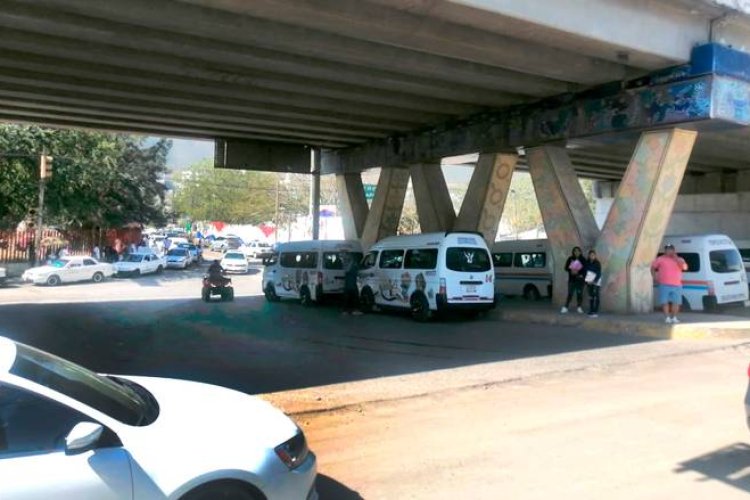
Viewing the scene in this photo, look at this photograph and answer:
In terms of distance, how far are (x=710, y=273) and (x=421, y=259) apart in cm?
737

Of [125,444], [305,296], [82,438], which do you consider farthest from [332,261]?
[82,438]

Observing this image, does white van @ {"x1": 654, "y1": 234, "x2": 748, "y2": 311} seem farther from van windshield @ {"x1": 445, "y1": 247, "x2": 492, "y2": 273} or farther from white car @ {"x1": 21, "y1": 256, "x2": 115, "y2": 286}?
white car @ {"x1": 21, "y1": 256, "x2": 115, "y2": 286}

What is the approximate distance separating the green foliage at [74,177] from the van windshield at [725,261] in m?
29.8

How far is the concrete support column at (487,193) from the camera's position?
20.7 metres

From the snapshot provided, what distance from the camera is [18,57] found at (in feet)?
47.8

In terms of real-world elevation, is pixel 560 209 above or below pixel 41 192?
below

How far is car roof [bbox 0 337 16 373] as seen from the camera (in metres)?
3.46

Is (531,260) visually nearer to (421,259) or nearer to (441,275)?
(421,259)

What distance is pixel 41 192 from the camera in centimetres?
3200

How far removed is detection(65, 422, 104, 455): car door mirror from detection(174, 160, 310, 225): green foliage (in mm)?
79670

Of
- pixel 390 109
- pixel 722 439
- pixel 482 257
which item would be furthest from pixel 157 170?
pixel 722 439

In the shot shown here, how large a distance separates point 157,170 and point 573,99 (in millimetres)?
35690

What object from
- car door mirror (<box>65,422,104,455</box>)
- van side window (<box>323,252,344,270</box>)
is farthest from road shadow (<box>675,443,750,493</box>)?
van side window (<box>323,252,344,270</box>)

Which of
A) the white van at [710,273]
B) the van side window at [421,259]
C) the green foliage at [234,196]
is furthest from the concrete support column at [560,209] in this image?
the green foliage at [234,196]
